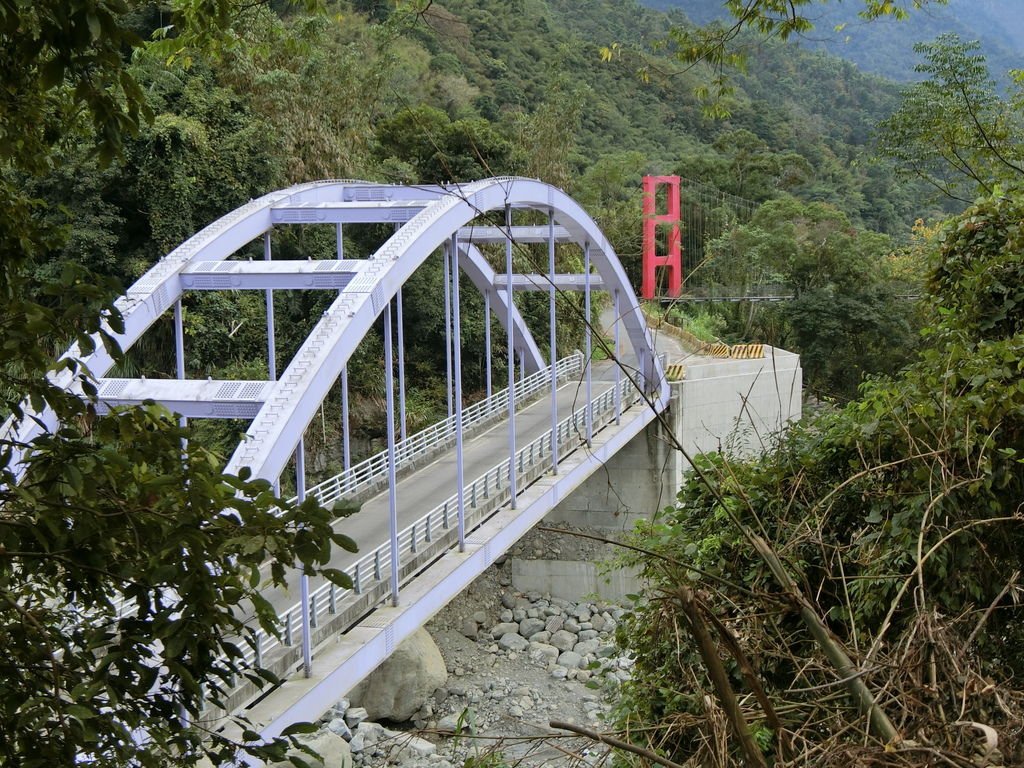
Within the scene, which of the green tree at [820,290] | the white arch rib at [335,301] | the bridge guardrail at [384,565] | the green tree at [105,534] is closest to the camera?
the green tree at [105,534]

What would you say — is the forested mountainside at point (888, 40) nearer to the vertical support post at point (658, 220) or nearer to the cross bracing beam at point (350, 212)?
the vertical support post at point (658, 220)

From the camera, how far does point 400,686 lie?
1325 centimetres

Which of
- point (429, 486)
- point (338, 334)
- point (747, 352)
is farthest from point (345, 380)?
point (747, 352)

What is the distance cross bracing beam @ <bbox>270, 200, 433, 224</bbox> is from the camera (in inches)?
425

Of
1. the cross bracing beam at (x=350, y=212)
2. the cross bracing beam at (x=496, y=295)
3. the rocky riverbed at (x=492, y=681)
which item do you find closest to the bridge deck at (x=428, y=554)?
the rocky riverbed at (x=492, y=681)

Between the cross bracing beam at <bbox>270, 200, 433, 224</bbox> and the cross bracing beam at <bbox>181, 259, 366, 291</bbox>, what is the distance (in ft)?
5.65

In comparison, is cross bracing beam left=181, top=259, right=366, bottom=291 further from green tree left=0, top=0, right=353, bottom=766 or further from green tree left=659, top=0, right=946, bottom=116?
green tree left=0, top=0, right=353, bottom=766

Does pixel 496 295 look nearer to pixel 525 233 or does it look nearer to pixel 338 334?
pixel 525 233

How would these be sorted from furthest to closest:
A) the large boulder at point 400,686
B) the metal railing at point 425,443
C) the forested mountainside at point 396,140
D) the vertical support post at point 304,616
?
1. the forested mountainside at point 396,140
2. the large boulder at point 400,686
3. the metal railing at point 425,443
4. the vertical support post at point 304,616

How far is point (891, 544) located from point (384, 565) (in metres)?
6.51

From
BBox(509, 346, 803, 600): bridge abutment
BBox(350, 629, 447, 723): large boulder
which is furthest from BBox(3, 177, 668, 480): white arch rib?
BBox(509, 346, 803, 600): bridge abutment

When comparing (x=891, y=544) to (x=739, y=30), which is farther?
(x=739, y=30)

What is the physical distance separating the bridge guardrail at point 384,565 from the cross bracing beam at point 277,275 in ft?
7.91

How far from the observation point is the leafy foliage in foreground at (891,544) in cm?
204
